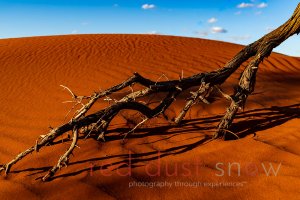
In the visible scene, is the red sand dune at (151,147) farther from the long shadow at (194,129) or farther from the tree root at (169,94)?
the tree root at (169,94)

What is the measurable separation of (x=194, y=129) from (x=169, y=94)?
60 cm

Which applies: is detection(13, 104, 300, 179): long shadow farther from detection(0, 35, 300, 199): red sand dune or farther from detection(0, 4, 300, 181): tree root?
detection(0, 4, 300, 181): tree root

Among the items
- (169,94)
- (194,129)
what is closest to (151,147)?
(169,94)

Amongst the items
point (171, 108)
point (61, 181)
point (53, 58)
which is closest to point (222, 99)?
point (171, 108)

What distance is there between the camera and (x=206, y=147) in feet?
11.2

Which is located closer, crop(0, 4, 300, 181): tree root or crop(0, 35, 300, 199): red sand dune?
crop(0, 35, 300, 199): red sand dune

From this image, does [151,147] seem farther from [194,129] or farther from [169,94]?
[194,129]

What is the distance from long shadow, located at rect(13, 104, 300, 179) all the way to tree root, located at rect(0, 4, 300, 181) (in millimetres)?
186

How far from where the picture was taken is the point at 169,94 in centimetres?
362

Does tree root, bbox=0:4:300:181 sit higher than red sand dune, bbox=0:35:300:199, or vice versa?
tree root, bbox=0:4:300:181

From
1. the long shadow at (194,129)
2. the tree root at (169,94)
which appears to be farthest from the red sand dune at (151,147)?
the tree root at (169,94)

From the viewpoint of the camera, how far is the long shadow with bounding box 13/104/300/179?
3098 millimetres

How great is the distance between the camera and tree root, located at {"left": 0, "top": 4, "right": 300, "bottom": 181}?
10.0 ft

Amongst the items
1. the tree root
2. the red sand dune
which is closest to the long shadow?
the red sand dune
